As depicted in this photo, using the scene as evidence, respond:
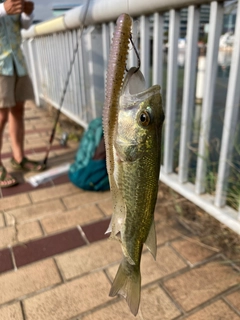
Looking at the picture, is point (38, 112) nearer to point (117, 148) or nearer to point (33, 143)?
point (33, 143)

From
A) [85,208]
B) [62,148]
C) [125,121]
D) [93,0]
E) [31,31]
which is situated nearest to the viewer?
[125,121]

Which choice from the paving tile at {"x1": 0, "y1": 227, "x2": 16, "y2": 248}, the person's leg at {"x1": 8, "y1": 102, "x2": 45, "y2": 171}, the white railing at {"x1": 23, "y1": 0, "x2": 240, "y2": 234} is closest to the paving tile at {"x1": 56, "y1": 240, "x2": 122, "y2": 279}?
the paving tile at {"x1": 0, "y1": 227, "x2": 16, "y2": 248}

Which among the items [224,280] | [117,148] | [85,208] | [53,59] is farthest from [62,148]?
[117,148]

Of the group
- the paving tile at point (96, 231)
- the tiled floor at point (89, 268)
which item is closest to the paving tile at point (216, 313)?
the tiled floor at point (89, 268)

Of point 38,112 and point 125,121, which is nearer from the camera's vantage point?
point 125,121

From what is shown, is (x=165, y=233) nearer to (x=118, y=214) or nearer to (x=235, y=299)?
(x=235, y=299)

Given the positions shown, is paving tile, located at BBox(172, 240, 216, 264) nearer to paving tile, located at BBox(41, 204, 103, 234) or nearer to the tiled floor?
the tiled floor
